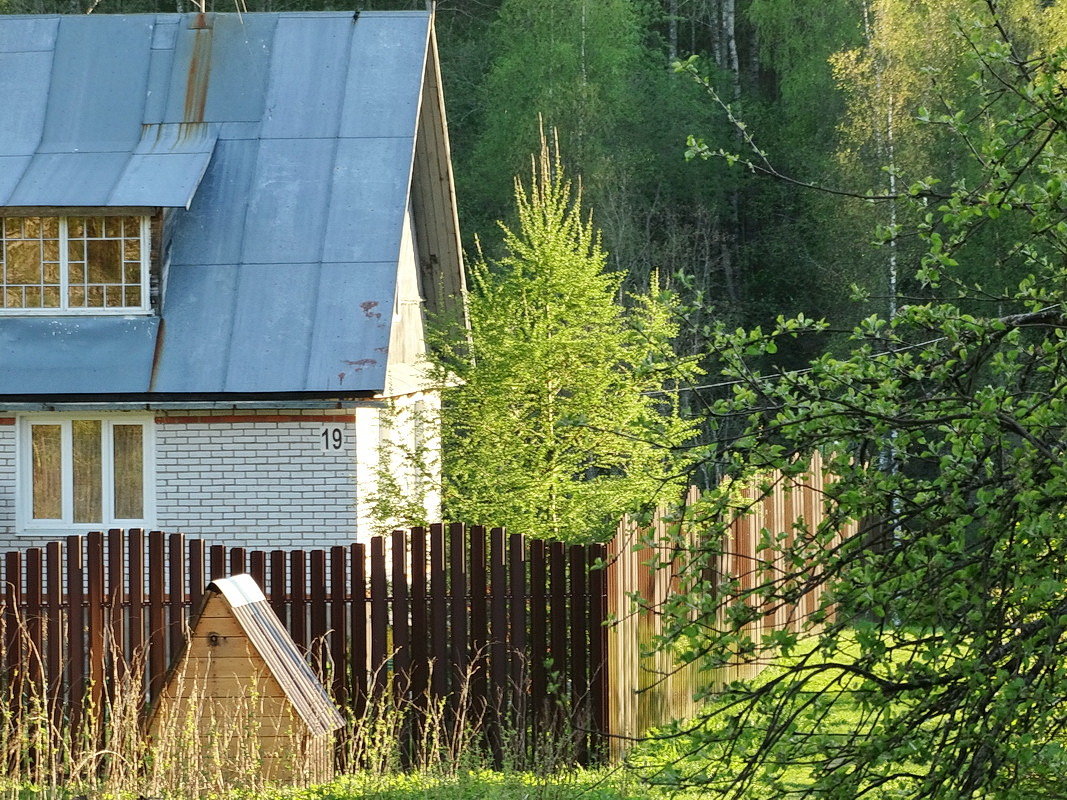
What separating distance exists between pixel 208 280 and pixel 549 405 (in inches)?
165

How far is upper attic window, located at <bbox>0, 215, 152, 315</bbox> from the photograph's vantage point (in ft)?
44.7

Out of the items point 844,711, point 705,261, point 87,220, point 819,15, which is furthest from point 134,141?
point 819,15

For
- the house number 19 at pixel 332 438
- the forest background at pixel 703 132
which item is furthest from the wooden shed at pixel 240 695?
the forest background at pixel 703 132

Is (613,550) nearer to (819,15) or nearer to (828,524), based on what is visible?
(828,524)

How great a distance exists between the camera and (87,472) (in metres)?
13.8

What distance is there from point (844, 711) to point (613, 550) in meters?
3.37

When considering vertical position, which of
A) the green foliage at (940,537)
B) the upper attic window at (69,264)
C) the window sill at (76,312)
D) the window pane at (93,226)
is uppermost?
the window pane at (93,226)

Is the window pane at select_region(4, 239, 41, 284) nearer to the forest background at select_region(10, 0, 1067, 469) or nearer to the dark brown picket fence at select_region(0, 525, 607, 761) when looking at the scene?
the dark brown picket fence at select_region(0, 525, 607, 761)

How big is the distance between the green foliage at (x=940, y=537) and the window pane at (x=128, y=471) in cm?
1106

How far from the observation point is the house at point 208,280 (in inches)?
511

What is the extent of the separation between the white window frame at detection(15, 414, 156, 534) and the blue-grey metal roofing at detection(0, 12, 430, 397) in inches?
25.6

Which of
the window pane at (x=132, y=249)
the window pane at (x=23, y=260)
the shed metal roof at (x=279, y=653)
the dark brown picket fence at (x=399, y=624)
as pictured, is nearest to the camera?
the shed metal roof at (x=279, y=653)

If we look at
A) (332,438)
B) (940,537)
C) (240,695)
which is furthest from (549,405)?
(940,537)

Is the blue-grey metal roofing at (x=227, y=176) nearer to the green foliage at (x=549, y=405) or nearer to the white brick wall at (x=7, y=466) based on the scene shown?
Answer: the white brick wall at (x=7, y=466)
